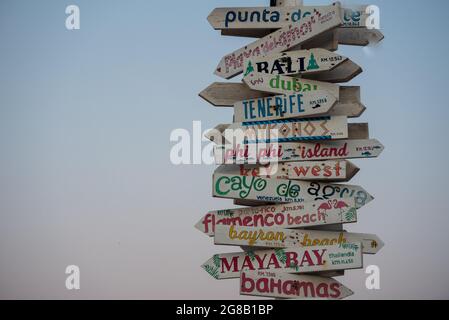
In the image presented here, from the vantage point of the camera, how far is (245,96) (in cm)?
608

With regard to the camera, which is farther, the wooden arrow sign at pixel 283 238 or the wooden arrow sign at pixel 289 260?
the wooden arrow sign at pixel 283 238

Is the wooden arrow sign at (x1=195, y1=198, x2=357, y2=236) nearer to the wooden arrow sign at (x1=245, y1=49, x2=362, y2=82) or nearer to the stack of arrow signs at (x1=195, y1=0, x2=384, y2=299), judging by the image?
the stack of arrow signs at (x1=195, y1=0, x2=384, y2=299)

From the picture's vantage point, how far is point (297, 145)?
5809mm

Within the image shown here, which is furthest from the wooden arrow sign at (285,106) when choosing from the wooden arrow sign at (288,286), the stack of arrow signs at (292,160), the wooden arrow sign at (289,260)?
the wooden arrow sign at (288,286)

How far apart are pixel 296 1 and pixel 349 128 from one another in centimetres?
115

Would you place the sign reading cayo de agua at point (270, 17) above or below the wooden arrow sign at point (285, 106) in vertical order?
above

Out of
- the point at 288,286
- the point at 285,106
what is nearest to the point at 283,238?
the point at 288,286

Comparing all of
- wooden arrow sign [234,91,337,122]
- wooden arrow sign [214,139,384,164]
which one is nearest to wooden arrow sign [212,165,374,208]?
wooden arrow sign [214,139,384,164]

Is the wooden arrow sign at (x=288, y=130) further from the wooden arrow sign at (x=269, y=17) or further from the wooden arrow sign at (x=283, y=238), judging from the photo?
the wooden arrow sign at (x=269, y=17)

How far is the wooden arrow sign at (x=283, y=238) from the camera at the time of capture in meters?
5.65

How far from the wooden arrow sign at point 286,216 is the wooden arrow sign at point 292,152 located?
369 mm

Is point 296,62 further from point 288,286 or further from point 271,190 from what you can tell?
point 288,286
